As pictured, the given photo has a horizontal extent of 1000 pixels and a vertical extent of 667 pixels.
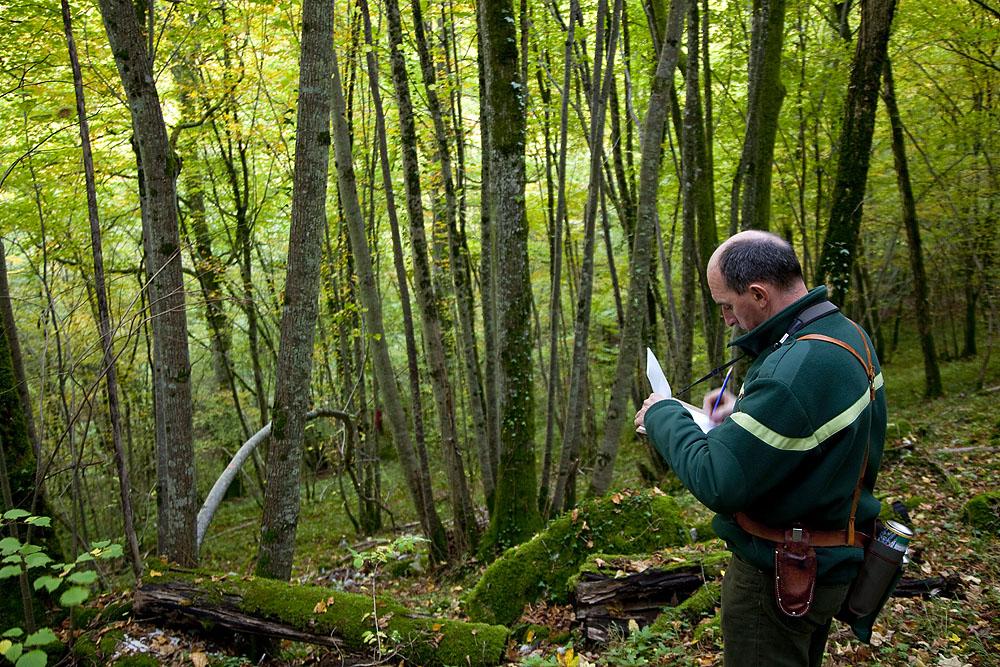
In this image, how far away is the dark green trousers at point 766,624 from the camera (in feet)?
6.30

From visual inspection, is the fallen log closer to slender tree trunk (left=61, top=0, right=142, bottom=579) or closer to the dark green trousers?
the dark green trousers

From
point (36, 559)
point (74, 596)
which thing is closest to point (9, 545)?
point (36, 559)

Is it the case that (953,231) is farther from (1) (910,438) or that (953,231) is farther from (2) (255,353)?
(2) (255,353)

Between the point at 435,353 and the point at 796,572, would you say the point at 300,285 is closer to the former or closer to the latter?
the point at 435,353

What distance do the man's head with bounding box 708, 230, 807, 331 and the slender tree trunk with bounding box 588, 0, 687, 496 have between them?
405 cm

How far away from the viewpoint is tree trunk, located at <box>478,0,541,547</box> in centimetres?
584

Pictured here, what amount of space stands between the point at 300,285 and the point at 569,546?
296 cm

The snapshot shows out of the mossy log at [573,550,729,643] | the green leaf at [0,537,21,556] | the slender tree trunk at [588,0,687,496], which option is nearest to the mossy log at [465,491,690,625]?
the mossy log at [573,550,729,643]

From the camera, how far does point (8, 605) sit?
4.44 meters

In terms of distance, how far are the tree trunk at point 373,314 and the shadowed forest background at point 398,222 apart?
0.04 metres

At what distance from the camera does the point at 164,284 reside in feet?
14.6

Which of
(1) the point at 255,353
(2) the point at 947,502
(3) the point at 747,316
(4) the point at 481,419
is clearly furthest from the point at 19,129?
(2) the point at 947,502

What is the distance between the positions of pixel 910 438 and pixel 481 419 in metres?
5.74

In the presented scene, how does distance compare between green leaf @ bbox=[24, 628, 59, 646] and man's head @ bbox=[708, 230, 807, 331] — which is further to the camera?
green leaf @ bbox=[24, 628, 59, 646]
